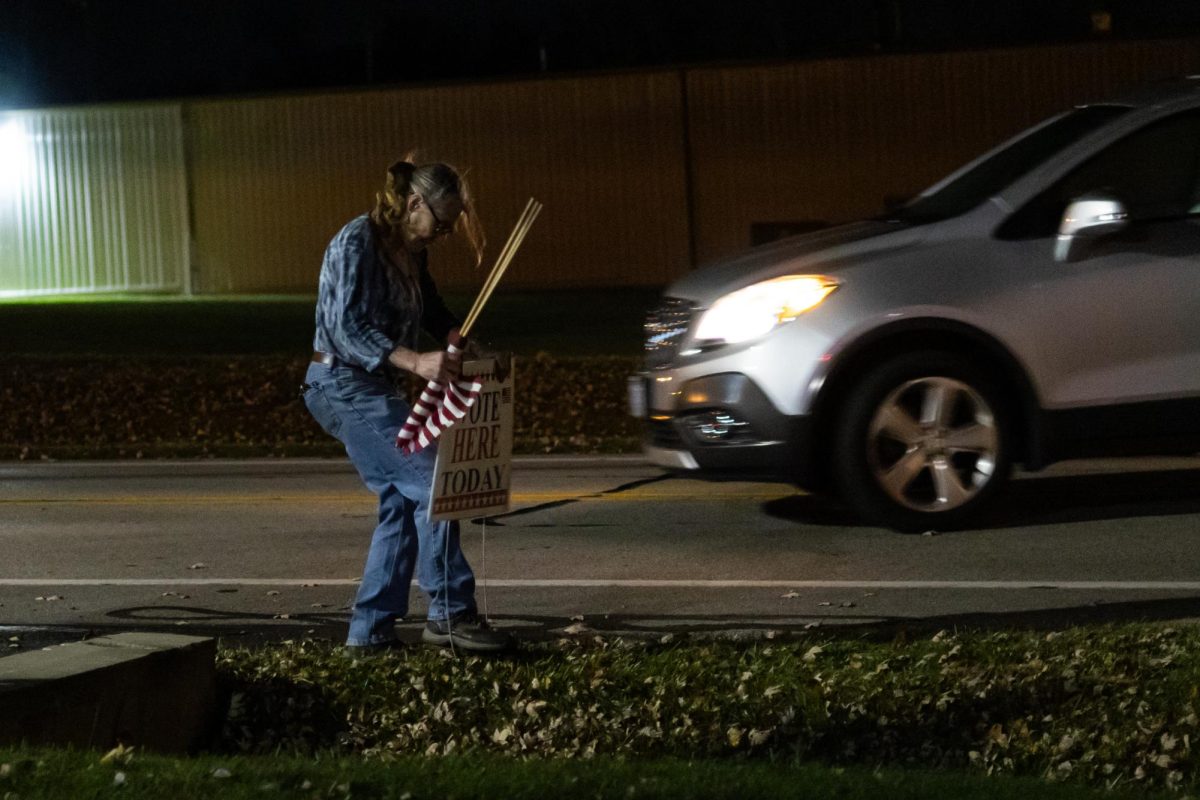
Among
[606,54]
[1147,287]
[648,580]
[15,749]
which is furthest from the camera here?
[606,54]

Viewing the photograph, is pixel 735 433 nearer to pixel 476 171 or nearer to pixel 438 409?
pixel 438 409

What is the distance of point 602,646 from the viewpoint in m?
6.92

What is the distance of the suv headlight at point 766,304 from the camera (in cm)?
916

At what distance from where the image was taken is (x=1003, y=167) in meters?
9.74

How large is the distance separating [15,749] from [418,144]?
31337 millimetres

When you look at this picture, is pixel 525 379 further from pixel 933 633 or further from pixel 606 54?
pixel 606 54

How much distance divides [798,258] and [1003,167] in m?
1.24

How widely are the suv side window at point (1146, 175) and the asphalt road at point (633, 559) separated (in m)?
1.51

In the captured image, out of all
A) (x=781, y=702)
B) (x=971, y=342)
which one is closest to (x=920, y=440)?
(x=971, y=342)

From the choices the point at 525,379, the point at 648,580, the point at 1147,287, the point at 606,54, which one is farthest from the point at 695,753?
the point at 606,54

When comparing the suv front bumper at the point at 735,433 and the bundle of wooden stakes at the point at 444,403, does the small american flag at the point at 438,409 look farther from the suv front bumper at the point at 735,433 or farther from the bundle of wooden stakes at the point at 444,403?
the suv front bumper at the point at 735,433

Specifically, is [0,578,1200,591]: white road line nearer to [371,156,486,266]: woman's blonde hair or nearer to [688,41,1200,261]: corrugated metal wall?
[371,156,486,266]: woman's blonde hair

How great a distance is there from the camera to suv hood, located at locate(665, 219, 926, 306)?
9242 mm

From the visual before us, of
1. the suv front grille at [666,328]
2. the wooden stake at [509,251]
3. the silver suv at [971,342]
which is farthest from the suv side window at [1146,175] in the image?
the wooden stake at [509,251]
